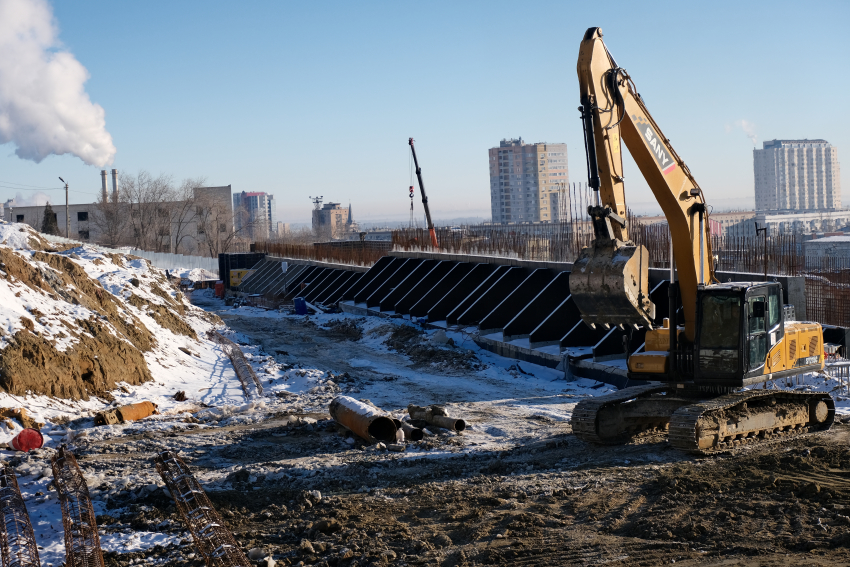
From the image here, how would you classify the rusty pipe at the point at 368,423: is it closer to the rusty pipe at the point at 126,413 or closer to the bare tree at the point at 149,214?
the rusty pipe at the point at 126,413

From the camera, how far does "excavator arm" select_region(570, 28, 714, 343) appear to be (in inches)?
315

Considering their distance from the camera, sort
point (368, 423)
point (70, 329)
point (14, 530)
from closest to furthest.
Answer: point (14, 530)
point (368, 423)
point (70, 329)

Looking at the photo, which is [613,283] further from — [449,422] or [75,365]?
[75,365]

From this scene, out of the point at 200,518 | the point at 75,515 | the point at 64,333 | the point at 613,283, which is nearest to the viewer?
the point at 200,518

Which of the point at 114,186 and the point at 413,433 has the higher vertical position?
the point at 114,186

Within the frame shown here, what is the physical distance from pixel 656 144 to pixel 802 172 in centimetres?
16144

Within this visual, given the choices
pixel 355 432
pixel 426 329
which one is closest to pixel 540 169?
pixel 426 329

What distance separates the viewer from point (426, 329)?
22.7m

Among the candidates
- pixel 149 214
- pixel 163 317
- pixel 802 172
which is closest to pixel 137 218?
pixel 149 214

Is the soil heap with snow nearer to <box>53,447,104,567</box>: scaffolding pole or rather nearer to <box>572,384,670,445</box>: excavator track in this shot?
<box>53,447,104,567</box>: scaffolding pole

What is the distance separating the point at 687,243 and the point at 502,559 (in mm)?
5177

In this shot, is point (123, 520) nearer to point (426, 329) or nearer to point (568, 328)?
point (568, 328)

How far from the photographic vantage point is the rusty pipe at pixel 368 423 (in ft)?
34.1

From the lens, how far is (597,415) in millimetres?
9562
